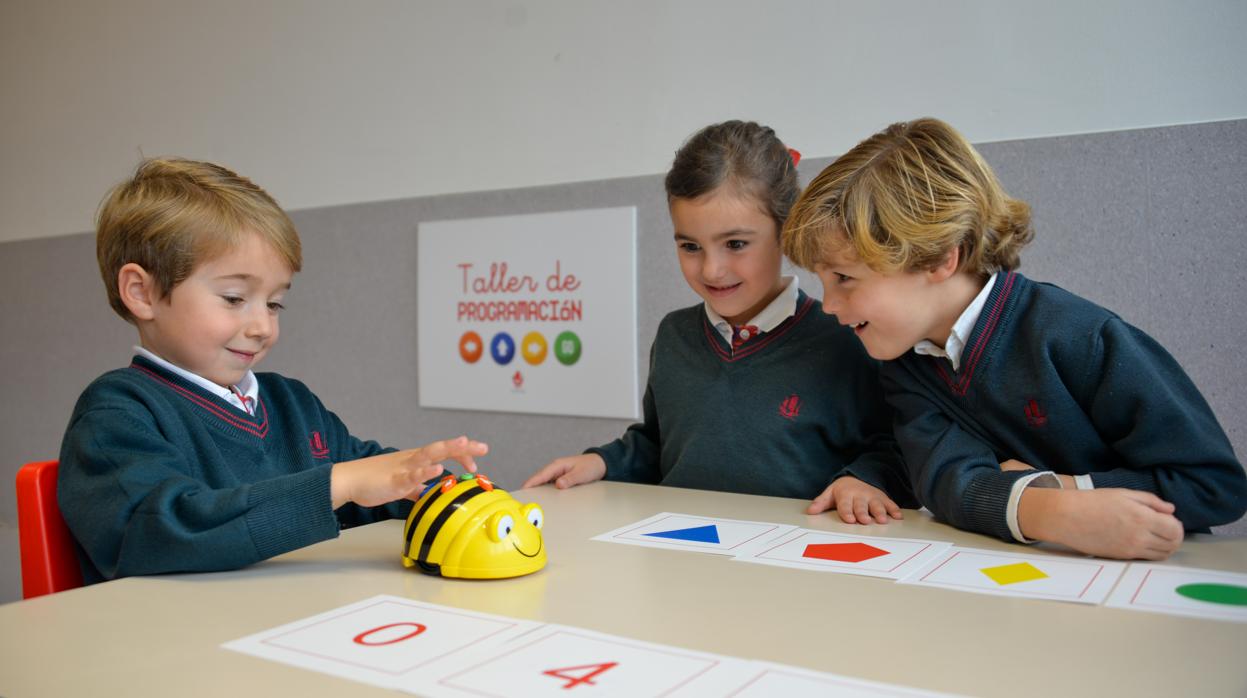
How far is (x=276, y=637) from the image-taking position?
0.63m

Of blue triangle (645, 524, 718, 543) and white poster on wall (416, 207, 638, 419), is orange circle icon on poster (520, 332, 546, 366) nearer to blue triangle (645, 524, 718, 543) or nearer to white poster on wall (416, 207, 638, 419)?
white poster on wall (416, 207, 638, 419)

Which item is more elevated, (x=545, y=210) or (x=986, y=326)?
(x=545, y=210)

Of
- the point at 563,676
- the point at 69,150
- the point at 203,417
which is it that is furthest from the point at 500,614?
the point at 69,150

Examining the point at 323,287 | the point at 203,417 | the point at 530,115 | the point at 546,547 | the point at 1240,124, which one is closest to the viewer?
the point at 546,547

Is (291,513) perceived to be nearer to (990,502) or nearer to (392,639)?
(392,639)

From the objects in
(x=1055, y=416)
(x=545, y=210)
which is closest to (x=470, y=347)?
(x=545, y=210)

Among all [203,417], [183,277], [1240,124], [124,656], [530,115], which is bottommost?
[124,656]

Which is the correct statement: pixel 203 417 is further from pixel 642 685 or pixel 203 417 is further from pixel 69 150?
pixel 69 150

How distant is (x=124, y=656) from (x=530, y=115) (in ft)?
5.95

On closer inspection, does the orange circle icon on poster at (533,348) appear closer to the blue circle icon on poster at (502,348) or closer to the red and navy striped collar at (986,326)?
the blue circle icon on poster at (502,348)

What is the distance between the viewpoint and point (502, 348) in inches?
90.8

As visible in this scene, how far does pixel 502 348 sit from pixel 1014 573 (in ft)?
5.46

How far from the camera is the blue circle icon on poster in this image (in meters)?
2.30

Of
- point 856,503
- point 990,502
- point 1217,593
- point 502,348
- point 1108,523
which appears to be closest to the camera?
point 1217,593
